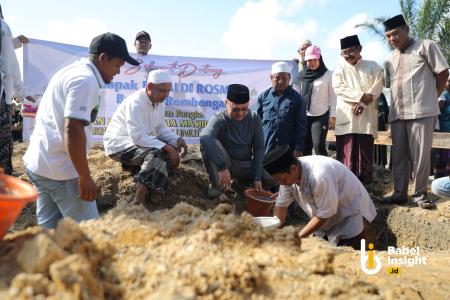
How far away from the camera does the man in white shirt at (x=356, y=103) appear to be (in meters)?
5.38

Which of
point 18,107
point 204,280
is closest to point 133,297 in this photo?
point 204,280

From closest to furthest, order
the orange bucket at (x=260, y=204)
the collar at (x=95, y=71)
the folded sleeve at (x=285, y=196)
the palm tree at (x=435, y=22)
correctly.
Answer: the collar at (x=95, y=71), the folded sleeve at (x=285, y=196), the orange bucket at (x=260, y=204), the palm tree at (x=435, y=22)

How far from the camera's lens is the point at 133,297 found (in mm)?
1620

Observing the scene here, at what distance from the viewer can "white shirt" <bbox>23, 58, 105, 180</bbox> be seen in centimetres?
265

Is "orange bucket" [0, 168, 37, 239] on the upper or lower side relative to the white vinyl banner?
lower

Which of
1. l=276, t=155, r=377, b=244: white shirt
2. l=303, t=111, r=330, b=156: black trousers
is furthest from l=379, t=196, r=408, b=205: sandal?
l=276, t=155, r=377, b=244: white shirt

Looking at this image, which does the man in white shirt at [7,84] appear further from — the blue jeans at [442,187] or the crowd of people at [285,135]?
the blue jeans at [442,187]

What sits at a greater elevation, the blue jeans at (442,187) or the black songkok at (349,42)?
the black songkok at (349,42)

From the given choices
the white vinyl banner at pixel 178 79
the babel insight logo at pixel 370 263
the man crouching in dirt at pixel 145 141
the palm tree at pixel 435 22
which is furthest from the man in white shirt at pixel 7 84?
the palm tree at pixel 435 22

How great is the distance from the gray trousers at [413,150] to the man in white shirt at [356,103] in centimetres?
36

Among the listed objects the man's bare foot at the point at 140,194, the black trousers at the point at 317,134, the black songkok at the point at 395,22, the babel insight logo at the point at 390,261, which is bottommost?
the babel insight logo at the point at 390,261

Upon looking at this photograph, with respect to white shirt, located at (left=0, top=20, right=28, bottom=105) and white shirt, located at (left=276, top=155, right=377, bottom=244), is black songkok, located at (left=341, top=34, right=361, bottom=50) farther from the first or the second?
white shirt, located at (left=0, top=20, right=28, bottom=105)

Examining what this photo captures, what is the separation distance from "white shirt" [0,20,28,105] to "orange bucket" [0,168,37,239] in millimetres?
2981

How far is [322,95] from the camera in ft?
19.7
